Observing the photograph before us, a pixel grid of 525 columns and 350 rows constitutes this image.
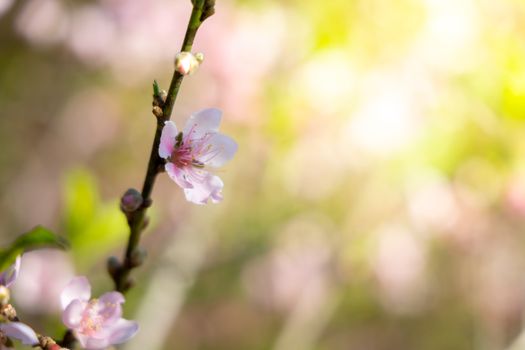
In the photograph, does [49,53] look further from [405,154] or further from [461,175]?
[461,175]

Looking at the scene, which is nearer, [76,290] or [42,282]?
[76,290]

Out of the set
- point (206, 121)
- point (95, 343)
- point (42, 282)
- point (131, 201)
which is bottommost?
point (42, 282)

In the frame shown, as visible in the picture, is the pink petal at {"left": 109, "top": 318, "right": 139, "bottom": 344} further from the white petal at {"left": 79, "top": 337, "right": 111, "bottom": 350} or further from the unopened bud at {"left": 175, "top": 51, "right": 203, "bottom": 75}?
the unopened bud at {"left": 175, "top": 51, "right": 203, "bottom": 75}

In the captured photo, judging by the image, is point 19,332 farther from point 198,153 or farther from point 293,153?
point 293,153

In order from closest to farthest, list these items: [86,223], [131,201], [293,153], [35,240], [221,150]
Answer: [35,240], [131,201], [221,150], [86,223], [293,153]

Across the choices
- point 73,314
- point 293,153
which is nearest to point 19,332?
point 73,314

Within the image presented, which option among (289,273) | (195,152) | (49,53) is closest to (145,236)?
(289,273)

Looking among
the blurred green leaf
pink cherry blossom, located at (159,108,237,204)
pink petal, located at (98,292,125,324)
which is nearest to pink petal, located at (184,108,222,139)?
pink cherry blossom, located at (159,108,237,204)
